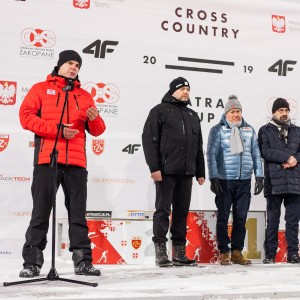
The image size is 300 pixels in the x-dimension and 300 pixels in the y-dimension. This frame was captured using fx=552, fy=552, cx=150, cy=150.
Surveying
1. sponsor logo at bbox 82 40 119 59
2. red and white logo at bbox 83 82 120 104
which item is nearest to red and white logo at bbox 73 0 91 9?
sponsor logo at bbox 82 40 119 59

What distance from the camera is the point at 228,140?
482 cm

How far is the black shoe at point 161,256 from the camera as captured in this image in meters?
4.34

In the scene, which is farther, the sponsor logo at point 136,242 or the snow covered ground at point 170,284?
the sponsor logo at point 136,242

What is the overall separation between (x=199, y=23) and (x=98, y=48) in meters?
1.12

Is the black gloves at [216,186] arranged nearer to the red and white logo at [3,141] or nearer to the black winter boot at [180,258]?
the black winter boot at [180,258]

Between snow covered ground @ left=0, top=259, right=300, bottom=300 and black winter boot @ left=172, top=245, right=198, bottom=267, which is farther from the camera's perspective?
black winter boot @ left=172, top=245, right=198, bottom=267

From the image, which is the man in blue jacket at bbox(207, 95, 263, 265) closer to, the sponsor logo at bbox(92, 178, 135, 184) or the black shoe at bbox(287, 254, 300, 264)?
the black shoe at bbox(287, 254, 300, 264)

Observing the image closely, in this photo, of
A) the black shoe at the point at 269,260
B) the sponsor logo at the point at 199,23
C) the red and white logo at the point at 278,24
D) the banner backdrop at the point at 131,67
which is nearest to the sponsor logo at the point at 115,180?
the banner backdrop at the point at 131,67

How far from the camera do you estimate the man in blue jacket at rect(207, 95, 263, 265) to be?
4719 mm

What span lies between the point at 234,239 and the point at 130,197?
44.8 inches

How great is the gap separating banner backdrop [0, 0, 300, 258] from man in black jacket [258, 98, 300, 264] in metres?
0.77

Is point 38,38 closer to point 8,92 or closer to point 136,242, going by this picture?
point 8,92

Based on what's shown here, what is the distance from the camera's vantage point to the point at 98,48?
5.32 m

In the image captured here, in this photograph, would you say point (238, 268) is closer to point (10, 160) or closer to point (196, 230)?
point (196, 230)
